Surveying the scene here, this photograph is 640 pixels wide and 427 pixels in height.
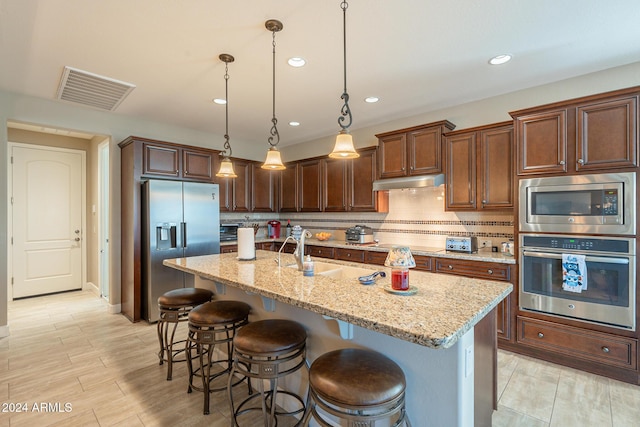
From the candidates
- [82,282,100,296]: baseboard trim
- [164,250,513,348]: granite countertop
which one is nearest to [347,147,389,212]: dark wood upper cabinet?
Result: [164,250,513,348]: granite countertop

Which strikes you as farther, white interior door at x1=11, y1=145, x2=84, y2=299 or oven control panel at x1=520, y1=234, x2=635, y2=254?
white interior door at x1=11, y1=145, x2=84, y2=299

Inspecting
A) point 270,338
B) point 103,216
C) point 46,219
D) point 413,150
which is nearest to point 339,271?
point 270,338

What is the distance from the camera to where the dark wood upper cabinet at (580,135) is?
7.94ft

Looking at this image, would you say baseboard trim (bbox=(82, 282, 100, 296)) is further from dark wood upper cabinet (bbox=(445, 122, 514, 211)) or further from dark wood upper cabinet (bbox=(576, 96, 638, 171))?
A: dark wood upper cabinet (bbox=(576, 96, 638, 171))

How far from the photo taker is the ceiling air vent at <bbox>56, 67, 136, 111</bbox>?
2969 millimetres

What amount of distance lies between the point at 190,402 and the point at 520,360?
2.86m

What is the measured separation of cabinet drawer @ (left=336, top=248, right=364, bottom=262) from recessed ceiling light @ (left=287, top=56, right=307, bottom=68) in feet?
7.95

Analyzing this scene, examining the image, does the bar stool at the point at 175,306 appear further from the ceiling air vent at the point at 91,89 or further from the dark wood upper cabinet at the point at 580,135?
the dark wood upper cabinet at the point at 580,135

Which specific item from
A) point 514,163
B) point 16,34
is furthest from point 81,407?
point 514,163

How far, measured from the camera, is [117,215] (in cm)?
413

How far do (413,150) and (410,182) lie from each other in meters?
0.41

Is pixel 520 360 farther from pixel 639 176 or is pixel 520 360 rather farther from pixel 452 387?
pixel 452 387

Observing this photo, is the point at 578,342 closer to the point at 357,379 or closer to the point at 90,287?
the point at 357,379

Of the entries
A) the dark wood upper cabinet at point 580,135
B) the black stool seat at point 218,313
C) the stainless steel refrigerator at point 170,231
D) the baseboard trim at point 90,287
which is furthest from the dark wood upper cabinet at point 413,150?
the baseboard trim at point 90,287
